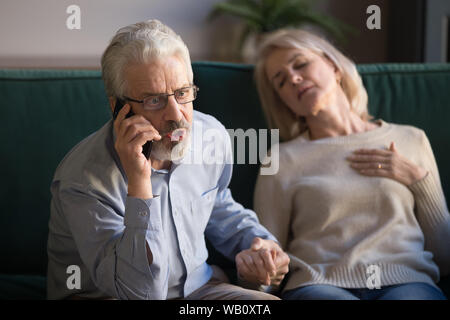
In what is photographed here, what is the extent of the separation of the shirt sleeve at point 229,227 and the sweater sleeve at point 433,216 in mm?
382

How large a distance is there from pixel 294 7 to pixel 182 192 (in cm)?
104

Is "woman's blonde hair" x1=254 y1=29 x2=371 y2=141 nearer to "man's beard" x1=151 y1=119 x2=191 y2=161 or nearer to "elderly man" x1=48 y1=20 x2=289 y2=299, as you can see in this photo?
"elderly man" x1=48 y1=20 x2=289 y2=299

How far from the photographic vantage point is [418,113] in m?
1.30

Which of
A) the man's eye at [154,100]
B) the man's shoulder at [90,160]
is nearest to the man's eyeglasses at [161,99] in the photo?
the man's eye at [154,100]

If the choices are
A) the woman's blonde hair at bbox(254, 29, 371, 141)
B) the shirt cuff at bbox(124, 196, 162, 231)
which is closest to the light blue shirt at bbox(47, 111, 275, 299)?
the shirt cuff at bbox(124, 196, 162, 231)

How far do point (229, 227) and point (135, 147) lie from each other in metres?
0.32

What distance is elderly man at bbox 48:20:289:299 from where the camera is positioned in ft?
2.29

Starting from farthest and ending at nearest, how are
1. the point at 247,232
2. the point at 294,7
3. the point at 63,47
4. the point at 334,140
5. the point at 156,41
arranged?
the point at 294,7
the point at 334,140
the point at 247,232
the point at 63,47
the point at 156,41

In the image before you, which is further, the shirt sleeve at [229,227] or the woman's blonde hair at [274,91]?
the woman's blonde hair at [274,91]

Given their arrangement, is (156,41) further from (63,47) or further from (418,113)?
(418,113)

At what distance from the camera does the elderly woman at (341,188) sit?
1.07 m

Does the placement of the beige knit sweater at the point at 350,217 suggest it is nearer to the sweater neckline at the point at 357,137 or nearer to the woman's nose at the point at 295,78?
the sweater neckline at the point at 357,137
